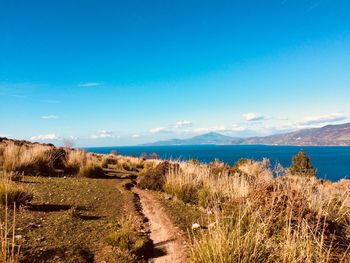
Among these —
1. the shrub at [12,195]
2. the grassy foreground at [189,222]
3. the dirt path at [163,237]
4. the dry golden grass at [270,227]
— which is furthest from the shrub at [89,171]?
the shrub at [12,195]

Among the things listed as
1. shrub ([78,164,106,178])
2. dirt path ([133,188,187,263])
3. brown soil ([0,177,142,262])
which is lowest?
dirt path ([133,188,187,263])

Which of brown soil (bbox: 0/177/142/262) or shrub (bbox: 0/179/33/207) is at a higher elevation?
shrub (bbox: 0/179/33/207)

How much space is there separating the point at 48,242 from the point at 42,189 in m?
4.60

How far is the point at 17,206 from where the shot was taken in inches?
257

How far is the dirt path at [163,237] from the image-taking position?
193 inches

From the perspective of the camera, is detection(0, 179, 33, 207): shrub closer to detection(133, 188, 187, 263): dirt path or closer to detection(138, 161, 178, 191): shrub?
detection(133, 188, 187, 263): dirt path

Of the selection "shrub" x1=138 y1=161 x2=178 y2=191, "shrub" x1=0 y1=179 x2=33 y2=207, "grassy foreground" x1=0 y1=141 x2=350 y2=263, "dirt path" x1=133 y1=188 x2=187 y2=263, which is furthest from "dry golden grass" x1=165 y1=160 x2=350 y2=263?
"shrub" x1=0 y1=179 x2=33 y2=207

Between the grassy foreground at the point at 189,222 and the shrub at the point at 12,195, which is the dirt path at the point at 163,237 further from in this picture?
the shrub at the point at 12,195

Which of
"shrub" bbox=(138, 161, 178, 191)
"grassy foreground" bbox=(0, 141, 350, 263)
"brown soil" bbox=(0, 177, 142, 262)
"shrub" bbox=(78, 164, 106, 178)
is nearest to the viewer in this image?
"grassy foreground" bbox=(0, 141, 350, 263)

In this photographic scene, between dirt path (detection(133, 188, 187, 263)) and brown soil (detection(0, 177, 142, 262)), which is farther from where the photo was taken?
dirt path (detection(133, 188, 187, 263))

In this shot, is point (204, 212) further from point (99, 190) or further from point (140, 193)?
point (99, 190)

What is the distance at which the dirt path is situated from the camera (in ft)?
16.1

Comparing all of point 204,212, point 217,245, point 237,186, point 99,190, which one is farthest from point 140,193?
point 217,245

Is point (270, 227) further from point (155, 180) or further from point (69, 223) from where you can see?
point (155, 180)
